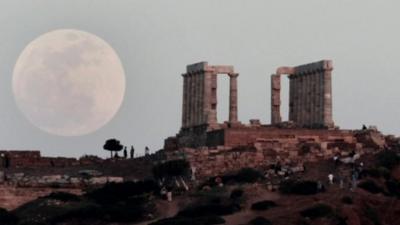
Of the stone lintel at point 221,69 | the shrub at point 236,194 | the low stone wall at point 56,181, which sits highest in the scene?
the stone lintel at point 221,69

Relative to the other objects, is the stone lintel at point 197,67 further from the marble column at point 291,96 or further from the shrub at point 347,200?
the shrub at point 347,200

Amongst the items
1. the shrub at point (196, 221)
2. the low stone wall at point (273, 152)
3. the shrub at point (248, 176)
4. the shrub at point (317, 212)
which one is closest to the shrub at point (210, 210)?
the shrub at point (196, 221)

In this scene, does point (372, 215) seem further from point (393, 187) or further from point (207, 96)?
point (207, 96)

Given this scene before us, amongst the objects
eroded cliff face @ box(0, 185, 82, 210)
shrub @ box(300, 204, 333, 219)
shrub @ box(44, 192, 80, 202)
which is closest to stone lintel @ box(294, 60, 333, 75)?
eroded cliff face @ box(0, 185, 82, 210)

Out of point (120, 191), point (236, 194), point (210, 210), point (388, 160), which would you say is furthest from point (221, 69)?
point (210, 210)

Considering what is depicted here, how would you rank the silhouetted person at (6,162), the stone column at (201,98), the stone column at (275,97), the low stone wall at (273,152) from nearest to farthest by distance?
the low stone wall at (273,152)
the silhouetted person at (6,162)
the stone column at (201,98)
the stone column at (275,97)
